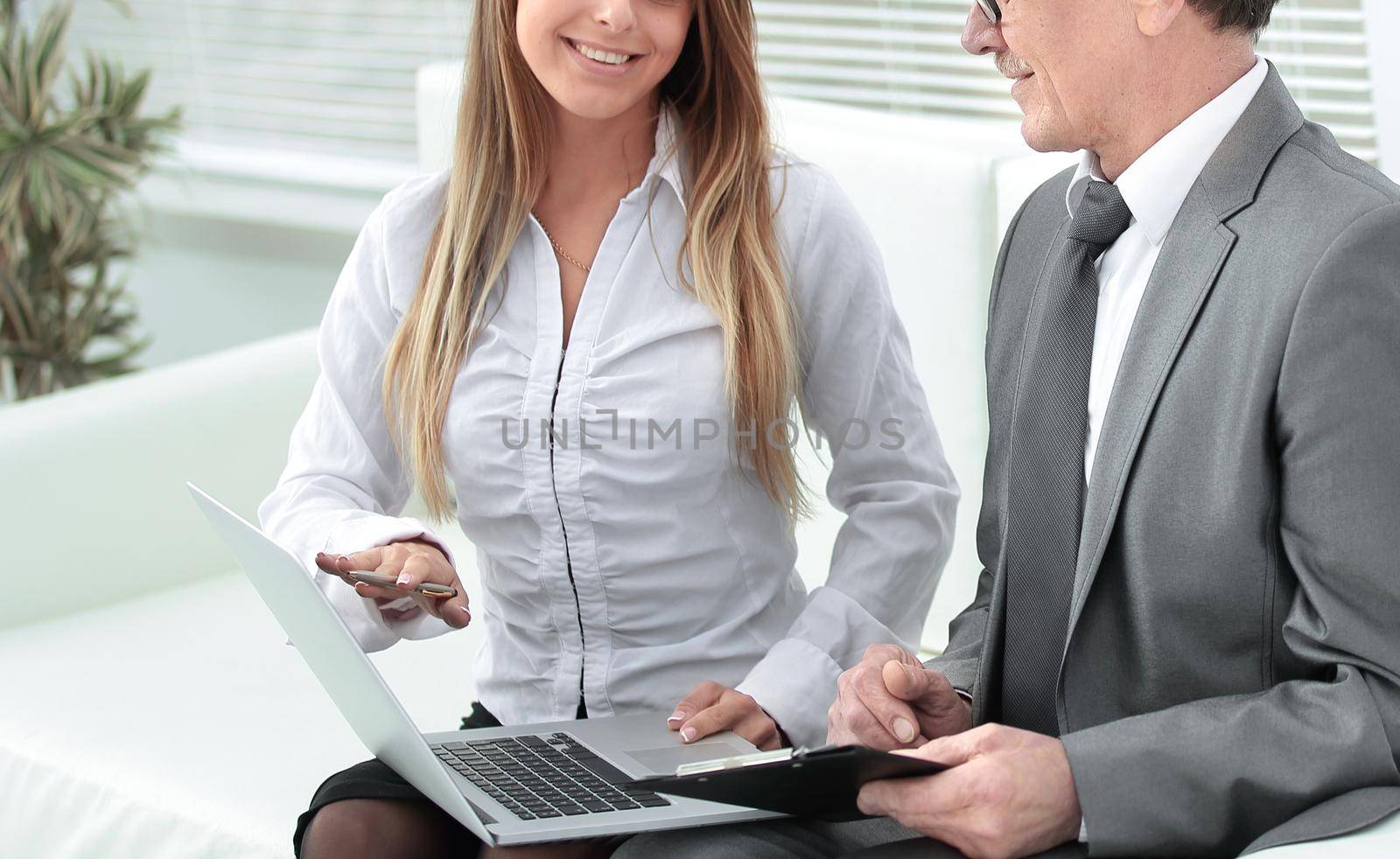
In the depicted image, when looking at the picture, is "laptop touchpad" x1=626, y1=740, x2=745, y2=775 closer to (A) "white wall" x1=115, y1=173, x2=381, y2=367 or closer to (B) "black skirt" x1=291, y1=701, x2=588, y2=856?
(B) "black skirt" x1=291, y1=701, x2=588, y2=856

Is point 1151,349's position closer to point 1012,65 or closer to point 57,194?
point 1012,65

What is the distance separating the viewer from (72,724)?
75.6 inches

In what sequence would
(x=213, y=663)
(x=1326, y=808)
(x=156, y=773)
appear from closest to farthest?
(x=1326, y=808) < (x=156, y=773) < (x=213, y=663)

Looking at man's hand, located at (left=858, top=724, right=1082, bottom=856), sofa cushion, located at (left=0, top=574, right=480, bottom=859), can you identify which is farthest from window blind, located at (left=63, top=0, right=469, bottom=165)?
man's hand, located at (left=858, top=724, right=1082, bottom=856)

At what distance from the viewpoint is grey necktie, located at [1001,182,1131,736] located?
1305 millimetres

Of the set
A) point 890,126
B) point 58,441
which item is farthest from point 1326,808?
point 58,441

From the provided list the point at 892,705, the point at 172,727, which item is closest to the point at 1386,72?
the point at 892,705

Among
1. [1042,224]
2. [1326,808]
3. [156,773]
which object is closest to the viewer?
[1326,808]

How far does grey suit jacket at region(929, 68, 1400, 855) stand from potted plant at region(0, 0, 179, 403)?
242 cm

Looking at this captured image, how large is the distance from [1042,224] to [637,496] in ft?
1.58

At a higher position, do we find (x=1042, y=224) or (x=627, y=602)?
(x=1042, y=224)

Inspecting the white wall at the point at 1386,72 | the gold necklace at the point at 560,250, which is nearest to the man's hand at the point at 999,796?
the gold necklace at the point at 560,250

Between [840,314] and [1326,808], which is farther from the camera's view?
[840,314]

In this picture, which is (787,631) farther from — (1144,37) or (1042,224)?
(1144,37)
